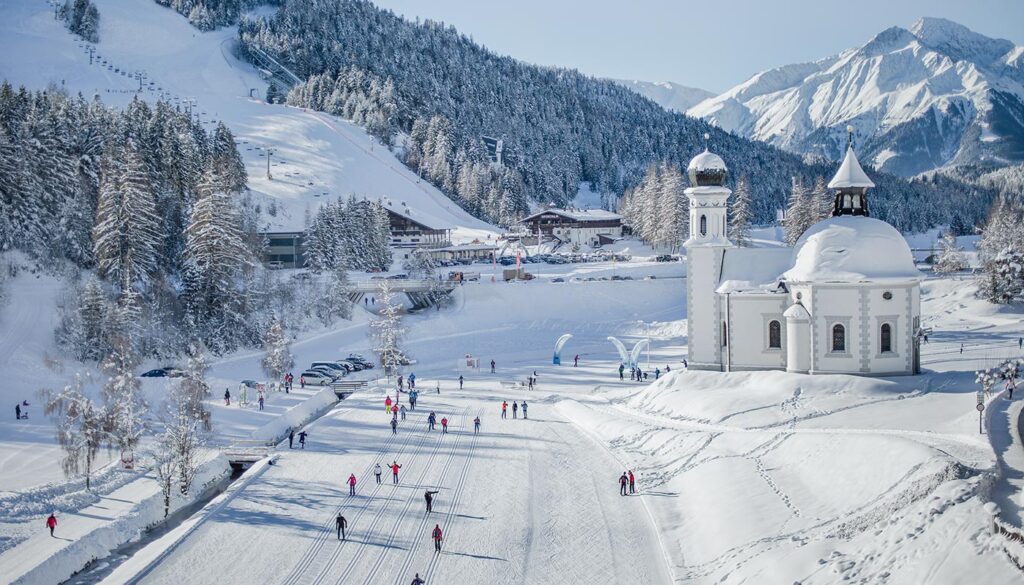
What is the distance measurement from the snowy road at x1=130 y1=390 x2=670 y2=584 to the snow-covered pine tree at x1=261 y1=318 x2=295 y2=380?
523 inches

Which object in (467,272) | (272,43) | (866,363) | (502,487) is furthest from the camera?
(272,43)

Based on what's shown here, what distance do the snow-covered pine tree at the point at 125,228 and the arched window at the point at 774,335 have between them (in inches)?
1420

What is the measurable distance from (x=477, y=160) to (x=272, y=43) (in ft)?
218

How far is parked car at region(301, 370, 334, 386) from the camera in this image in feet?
171

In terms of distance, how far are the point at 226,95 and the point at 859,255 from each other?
133 meters

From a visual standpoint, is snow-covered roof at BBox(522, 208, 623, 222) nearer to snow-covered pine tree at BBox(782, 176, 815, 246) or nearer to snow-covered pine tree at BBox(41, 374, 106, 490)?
snow-covered pine tree at BBox(782, 176, 815, 246)

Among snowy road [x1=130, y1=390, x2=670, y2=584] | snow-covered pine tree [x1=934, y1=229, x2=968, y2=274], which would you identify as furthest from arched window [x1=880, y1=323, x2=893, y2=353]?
snow-covered pine tree [x1=934, y1=229, x2=968, y2=274]

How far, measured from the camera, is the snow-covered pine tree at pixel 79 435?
3356 cm

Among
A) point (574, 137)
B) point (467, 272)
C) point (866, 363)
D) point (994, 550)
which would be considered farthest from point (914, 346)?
point (574, 137)

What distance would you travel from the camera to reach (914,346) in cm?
3850

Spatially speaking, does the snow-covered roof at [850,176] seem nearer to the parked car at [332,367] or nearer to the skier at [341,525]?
the skier at [341,525]

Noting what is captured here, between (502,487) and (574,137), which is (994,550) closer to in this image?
(502,487)

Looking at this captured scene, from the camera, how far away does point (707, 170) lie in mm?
45750

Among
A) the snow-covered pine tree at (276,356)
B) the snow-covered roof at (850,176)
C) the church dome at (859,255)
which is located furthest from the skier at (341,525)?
the snow-covered roof at (850,176)
